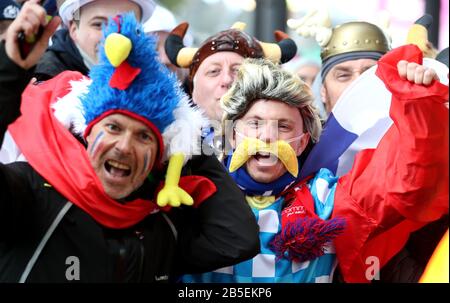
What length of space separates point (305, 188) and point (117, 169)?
949mm

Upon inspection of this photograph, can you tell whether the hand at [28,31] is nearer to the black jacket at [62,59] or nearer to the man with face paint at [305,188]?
the man with face paint at [305,188]

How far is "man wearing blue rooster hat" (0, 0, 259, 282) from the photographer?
2539 mm

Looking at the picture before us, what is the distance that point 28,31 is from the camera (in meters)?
2.28

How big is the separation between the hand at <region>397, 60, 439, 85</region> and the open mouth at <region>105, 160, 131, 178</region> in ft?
3.22

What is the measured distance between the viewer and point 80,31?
→ 3838mm

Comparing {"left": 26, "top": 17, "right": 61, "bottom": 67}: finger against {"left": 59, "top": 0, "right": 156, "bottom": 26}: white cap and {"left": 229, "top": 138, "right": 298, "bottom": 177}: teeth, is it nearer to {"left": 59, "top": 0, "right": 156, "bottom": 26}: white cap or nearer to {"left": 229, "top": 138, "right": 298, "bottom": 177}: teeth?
{"left": 229, "top": 138, "right": 298, "bottom": 177}: teeth

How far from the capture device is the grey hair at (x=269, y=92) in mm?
3311

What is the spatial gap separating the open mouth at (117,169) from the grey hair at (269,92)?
2.74 ft

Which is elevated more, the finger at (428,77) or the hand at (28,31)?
the hand at (28,31)

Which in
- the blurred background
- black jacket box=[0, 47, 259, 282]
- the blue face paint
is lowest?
black jacket box=[0, 47, 259, 282]

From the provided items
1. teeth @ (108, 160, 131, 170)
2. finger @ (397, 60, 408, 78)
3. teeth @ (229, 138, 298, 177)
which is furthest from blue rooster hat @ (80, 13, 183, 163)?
finger @ (397, 60, 408, 78)

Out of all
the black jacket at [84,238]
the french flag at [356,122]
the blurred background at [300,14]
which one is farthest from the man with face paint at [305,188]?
the blurred background at [300,14]

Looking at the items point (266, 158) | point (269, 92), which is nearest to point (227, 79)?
point (269, 92)
